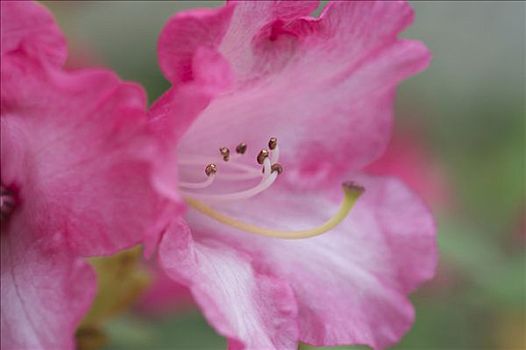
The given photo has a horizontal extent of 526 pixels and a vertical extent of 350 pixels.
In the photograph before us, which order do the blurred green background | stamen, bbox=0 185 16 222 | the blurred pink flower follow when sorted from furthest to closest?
the blurred pink flower < the blurred green background < stamen, bbox=0 185 16 222

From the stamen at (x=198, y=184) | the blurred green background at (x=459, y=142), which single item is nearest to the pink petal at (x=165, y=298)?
the blurred green background at (x=459, y=142)

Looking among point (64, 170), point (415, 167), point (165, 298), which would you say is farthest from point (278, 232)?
point (415, 167)

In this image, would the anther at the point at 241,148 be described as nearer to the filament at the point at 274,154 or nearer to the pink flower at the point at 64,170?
the filament at the point at 274,154

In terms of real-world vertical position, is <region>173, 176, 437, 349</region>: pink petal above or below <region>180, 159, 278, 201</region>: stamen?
below

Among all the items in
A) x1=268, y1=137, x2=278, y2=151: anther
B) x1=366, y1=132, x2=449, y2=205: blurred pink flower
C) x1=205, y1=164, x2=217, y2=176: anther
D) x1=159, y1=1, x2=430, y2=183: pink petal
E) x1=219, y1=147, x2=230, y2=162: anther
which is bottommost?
x1=366, y1=132, x2=449, y2=205: blurred pink flower

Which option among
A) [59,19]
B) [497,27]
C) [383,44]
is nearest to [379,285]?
[383,44]

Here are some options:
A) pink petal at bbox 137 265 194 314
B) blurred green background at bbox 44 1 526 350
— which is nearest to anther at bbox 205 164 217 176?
blurred green background at bbox 44 1 526 350

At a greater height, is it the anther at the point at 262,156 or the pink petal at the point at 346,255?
the anther at the point at 262,156

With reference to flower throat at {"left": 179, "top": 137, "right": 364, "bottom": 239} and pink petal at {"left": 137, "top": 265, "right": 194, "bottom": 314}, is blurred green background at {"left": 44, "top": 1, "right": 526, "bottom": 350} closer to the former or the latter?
pink petal at {"left": 137, "top": 265, "right": 194, "bottom": 314}
